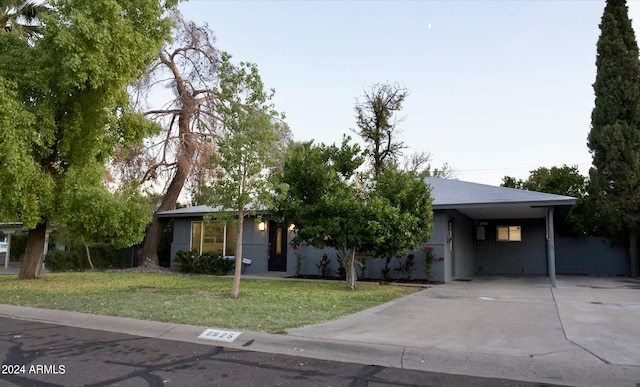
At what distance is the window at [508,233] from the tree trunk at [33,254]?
60.0ft

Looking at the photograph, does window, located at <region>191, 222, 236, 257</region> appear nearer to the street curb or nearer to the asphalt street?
the street curb

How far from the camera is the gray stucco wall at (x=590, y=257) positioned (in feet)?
61.2

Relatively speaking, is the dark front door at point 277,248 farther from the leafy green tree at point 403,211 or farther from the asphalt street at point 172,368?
the asphalt street at point 172,368

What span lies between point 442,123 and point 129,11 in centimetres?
1499

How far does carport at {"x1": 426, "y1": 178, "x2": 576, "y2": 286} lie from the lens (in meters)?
14.8

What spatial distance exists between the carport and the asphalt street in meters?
9.80

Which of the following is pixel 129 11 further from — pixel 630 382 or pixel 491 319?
pixel 630 382

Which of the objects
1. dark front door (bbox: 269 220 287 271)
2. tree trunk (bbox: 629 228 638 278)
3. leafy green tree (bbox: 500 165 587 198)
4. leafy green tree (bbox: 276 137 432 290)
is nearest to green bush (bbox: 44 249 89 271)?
dark front door (bbox: 269 220 287 271)

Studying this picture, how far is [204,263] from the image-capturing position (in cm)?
1761

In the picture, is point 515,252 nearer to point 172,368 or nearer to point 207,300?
point 207,300

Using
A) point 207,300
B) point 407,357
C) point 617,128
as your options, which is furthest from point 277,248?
point 617,128

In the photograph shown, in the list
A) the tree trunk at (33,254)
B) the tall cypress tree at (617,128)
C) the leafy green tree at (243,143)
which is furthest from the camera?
the tall cypress tree at (617,128)

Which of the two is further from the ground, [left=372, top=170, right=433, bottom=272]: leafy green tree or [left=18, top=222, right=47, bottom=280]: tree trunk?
[left=372, top=170, right=433, bottom=272]: leafy green tree

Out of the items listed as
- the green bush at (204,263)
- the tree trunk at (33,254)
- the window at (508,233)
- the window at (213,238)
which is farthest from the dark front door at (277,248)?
the window at (508,233)
